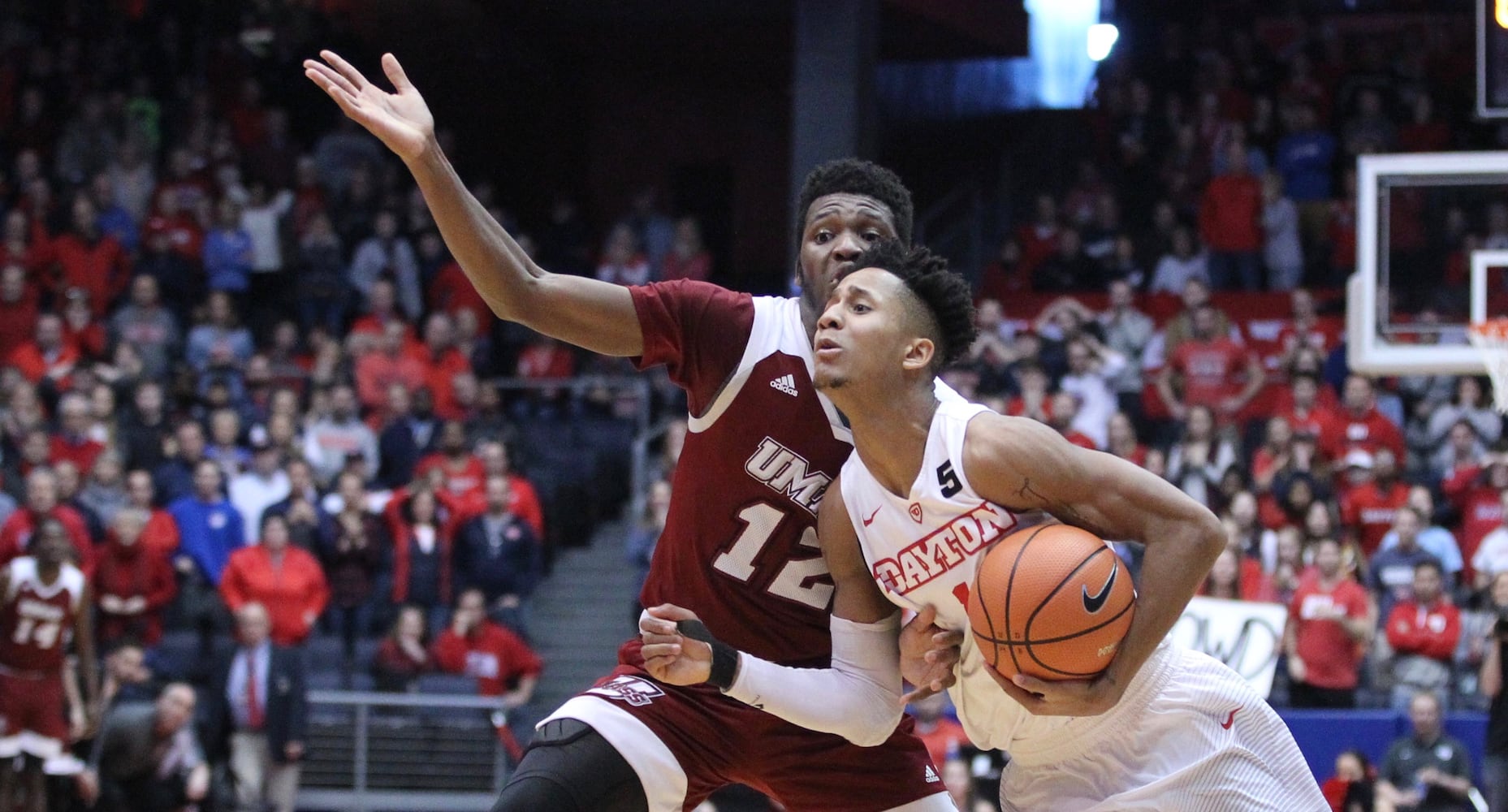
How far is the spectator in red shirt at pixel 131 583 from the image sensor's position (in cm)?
1153

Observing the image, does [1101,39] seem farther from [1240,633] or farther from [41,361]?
[41,361]

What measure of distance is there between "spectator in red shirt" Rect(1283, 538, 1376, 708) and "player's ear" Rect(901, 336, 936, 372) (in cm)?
696

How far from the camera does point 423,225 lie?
51.2 feet

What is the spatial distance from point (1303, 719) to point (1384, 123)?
6994 millimetres

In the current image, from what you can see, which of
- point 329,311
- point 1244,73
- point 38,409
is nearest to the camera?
point 38,409

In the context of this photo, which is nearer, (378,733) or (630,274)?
(378,733)

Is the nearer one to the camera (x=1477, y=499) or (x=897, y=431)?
(x=897, y=431)

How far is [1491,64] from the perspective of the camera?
8.34 m

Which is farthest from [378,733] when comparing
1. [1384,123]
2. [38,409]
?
[1384,123]

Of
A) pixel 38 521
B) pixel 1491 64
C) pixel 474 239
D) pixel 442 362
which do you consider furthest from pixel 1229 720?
pixel 442 362

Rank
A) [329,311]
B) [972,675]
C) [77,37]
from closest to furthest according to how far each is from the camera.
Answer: [972,675]
[329,311]
[77,37]

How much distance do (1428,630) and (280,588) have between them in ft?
22.4

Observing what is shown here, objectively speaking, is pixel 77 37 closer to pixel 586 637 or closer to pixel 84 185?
pixel 84 185

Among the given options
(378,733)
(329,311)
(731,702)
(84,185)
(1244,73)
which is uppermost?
(1244,73)
